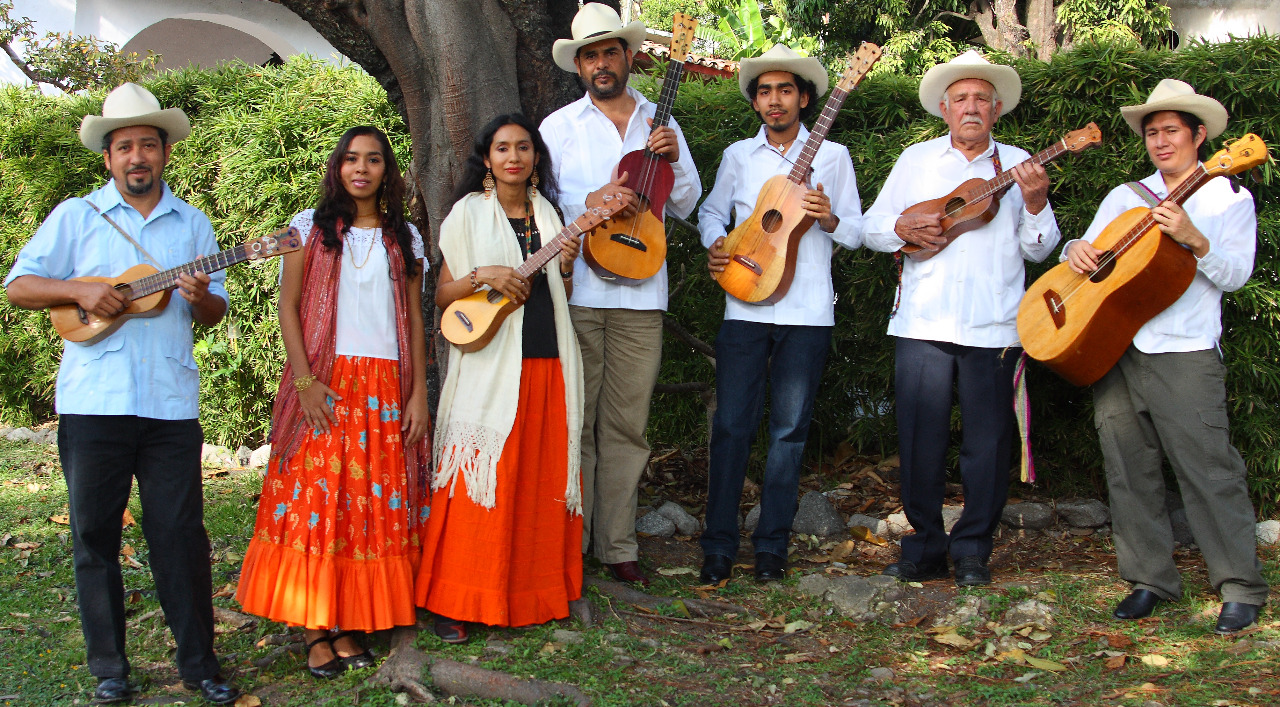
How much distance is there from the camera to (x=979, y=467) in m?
4.48

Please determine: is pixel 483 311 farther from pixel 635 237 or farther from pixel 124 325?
pixel 124 325

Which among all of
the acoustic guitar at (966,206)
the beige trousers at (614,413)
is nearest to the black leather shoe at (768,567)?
the beige trousers at (614,413)

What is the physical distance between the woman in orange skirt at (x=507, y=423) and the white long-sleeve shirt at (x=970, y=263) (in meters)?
1.51

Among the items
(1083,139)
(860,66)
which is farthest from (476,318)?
(1083,139)

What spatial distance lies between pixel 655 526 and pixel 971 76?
2717 millimetres

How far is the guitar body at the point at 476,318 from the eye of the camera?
388cm

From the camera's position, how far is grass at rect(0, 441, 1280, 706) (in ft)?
11.6

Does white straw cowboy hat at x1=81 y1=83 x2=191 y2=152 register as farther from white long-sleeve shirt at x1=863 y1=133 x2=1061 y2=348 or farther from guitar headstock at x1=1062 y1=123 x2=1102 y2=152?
guitar headstock at x1=1062 y1=123 x2=1102 y2=152

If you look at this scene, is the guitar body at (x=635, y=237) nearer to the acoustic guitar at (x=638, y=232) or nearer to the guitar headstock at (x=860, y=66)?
the acoustic guitar at (x=638, y=232)

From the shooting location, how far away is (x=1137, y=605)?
13.6 feet

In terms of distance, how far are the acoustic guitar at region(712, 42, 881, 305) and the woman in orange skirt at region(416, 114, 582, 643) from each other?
2.71 ft

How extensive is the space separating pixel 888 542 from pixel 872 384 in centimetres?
91

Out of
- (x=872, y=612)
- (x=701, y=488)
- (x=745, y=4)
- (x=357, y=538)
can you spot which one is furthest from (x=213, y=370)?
(x=745, y=4)

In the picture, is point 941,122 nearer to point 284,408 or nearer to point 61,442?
point 284,408
